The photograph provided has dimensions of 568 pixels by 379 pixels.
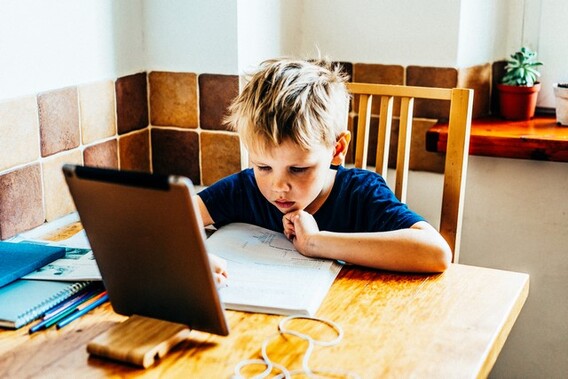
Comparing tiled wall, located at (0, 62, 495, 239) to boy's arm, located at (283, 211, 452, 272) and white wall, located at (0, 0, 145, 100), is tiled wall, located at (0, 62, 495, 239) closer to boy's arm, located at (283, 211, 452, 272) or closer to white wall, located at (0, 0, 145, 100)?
white wall, located at (0, 0, 145, 100)

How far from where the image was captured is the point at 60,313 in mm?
979

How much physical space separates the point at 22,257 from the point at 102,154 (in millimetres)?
471

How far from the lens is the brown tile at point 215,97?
1.62 m

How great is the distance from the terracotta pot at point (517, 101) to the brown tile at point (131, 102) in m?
0.88

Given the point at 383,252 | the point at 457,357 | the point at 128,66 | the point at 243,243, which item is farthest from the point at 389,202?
the point at 128,66

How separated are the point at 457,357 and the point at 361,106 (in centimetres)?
75

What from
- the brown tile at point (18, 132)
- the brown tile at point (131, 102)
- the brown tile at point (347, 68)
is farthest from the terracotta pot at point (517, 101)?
the brown tile at point (18, 132)

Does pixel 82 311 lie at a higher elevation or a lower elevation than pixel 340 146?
lower

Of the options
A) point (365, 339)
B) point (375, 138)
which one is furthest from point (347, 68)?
point (365, 339)

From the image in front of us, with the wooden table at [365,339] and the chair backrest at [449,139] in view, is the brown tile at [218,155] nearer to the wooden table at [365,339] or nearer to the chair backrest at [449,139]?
the chair backrest at [449,139]

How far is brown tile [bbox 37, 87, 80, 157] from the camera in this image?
138 cm

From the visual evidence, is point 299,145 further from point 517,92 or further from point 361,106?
point 517,92

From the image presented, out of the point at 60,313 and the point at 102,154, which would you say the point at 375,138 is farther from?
the point at 60,313

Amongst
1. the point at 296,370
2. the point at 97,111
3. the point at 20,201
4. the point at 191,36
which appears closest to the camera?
the point at 296,370
